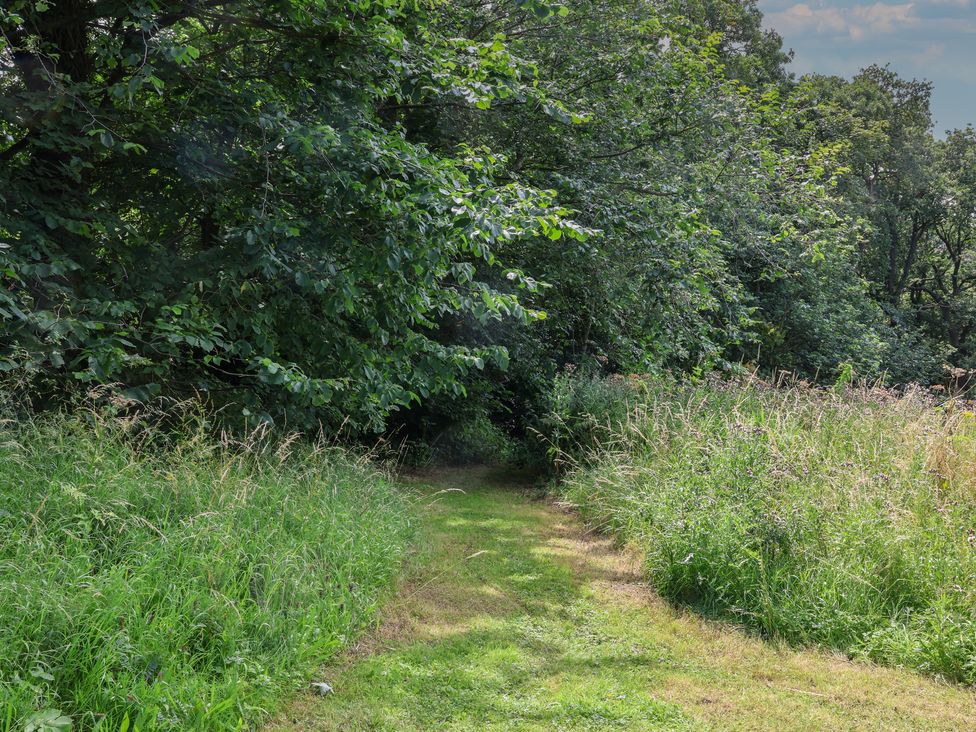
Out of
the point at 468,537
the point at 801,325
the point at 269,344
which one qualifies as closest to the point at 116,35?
the point at 269,344

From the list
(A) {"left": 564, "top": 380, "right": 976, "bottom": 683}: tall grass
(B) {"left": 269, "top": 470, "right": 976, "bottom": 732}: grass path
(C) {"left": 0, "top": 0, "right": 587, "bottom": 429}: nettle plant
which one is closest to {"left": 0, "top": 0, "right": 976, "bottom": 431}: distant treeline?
(C) {"left": 0, "top": 0, "right": 587, "bottom": 429}: nettle plant

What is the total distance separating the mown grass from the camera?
9.28 ft

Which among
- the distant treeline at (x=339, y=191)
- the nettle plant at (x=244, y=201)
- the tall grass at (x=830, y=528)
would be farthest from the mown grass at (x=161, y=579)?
the tall grass at (x=830, y=528)

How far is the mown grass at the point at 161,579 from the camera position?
9.28 ft

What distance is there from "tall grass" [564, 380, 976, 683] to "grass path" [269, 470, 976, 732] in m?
0.23

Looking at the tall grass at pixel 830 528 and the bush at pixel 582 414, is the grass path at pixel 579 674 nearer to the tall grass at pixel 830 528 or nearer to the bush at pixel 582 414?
the tall grass at pixel 830 528

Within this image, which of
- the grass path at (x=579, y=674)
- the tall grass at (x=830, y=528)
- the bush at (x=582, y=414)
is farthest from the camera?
the bush at (x=582, y=414)

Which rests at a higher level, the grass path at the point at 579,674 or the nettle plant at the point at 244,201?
the nettle plant at the point at 244,201

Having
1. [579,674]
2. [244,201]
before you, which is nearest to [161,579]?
[579,674]

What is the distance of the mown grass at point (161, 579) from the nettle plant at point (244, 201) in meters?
0.89

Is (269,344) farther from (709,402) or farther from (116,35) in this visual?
(709,402)

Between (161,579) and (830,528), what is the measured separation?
159 inches

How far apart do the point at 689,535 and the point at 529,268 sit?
5433 mm

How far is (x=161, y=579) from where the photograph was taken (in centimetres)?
340
